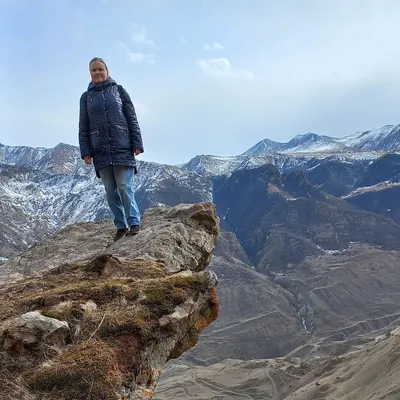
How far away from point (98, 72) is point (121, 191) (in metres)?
1.75

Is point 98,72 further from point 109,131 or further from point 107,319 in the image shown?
point 107,319

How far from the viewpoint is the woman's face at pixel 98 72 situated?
6398 mm

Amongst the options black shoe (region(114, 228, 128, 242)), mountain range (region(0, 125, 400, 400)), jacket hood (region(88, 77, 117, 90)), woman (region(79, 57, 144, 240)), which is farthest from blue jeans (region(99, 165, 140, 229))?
mountain range (region(0, 125, 400, 400))

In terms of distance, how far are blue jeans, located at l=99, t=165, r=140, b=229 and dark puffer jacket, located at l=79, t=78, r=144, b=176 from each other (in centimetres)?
18

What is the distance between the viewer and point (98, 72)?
641cm

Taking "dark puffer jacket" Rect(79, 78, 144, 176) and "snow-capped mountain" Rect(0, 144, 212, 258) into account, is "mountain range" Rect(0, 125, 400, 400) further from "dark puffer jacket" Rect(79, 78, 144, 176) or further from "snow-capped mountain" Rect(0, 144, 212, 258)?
"dark puffer jacket" Rect(79, 78, 144, 176)

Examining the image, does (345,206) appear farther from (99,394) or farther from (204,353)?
(99,394)

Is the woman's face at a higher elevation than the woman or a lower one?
higher

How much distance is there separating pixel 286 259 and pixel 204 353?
41297 millimetres

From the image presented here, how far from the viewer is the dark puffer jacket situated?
21.1ft

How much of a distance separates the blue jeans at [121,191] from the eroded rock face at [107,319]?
448 mm

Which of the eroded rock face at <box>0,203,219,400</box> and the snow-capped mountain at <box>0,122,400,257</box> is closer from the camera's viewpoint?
the eroded rock face at <box>0,203,219,400</box>

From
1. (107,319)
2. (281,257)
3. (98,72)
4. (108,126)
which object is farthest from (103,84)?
(281,257)

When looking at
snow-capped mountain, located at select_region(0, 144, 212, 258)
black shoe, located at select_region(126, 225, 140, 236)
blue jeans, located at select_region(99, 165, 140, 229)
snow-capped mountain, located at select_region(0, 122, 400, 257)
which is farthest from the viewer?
snow-capped mountain, located at select_region(0, 122, 400, 257)
